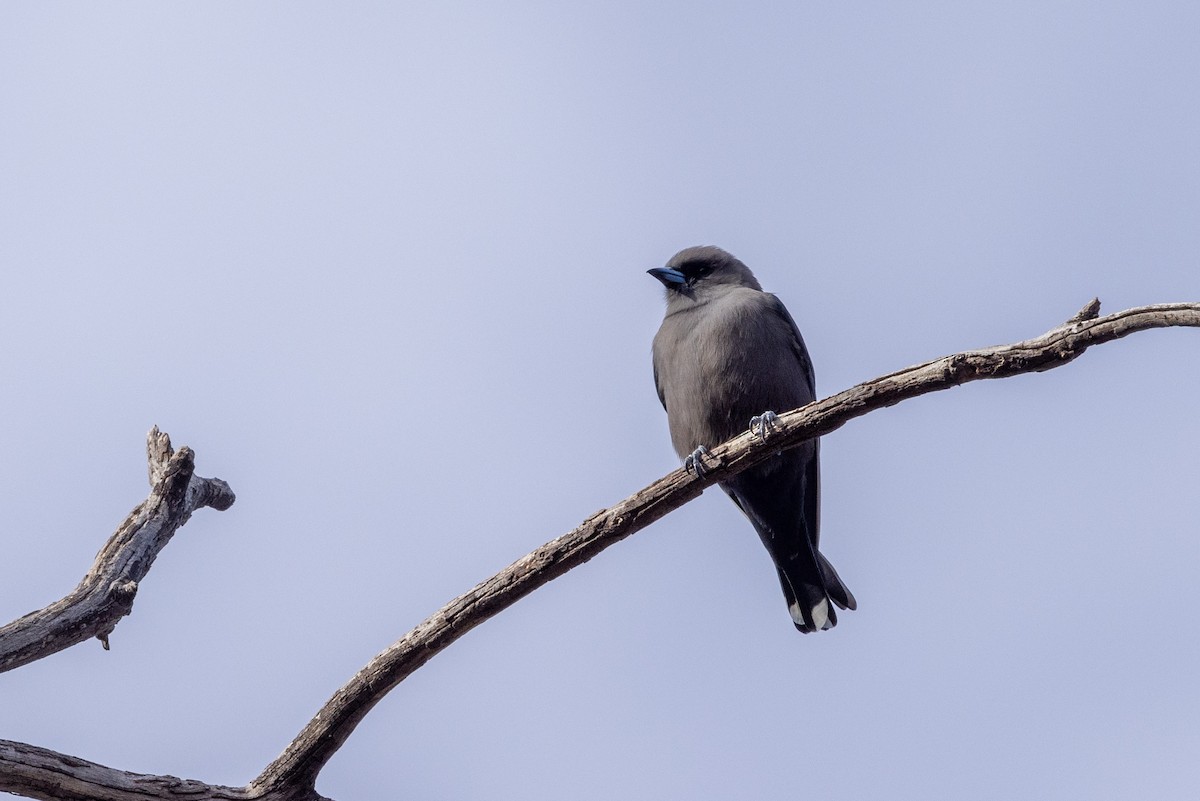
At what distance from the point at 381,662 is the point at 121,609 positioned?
1.08 metres

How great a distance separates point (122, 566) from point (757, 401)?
3.36m

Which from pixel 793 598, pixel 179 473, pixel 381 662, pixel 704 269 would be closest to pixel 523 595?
pixel 381 662

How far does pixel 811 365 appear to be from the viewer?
7.32m

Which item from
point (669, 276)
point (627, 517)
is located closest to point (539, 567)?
point (627, 517)

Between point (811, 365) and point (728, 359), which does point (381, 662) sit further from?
point (811, 365)

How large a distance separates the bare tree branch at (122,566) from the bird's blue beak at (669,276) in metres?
3.15

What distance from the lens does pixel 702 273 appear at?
764 centimetres

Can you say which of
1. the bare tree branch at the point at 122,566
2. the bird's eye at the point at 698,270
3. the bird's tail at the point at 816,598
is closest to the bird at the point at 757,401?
the bird's tail at the point at 816,598

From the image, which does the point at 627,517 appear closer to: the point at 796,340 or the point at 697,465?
the point at 697,465

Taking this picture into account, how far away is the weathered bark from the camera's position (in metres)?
4.12

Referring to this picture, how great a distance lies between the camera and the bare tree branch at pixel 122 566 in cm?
449

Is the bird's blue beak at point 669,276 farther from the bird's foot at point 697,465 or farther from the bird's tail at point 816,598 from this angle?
the bird's foot at point 697,465

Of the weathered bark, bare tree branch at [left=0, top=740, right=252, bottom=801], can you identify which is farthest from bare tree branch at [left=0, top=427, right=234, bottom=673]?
bare tree branch at [left=0, top=740, right=252, bottom=801]

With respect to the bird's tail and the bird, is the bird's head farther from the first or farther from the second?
the bird's tail
